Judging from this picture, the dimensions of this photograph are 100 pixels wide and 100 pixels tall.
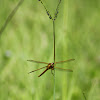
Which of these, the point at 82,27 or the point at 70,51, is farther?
the point at 82,27

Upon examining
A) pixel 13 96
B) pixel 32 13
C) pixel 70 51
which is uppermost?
pixel 32 13

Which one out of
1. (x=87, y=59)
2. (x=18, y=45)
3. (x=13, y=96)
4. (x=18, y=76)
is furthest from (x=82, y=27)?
(x=13, y=96)

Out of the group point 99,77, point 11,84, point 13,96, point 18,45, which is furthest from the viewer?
point 18,45

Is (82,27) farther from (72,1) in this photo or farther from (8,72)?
(8,72)

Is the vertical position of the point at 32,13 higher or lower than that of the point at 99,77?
higher

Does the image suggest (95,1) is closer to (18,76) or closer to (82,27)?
(82,27)

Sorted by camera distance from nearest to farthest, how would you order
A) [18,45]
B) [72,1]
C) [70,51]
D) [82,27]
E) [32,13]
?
[70,51], [18,45], [82,27], [32,13], [72,1]
